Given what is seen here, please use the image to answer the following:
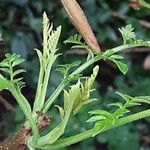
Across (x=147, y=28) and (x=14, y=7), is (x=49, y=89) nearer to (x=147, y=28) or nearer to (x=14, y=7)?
(x=14, y=7)

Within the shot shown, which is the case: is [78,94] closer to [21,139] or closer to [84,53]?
[21,139]

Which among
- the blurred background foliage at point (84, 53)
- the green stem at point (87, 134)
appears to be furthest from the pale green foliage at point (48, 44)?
the blurred background foliage at point (84, 53)

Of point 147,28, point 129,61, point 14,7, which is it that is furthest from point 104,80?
point 14,7

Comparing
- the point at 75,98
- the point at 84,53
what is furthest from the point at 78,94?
the point at 84,53

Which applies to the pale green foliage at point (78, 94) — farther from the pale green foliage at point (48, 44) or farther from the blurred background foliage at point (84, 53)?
the blurred background foliage at point (84, 53)

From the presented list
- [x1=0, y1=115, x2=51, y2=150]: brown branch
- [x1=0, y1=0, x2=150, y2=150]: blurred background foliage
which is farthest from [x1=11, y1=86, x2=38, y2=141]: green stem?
[x1=0, y1=0, x2=150, y2=150]: blurred background foliage

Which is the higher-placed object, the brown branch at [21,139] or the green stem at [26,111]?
the green stem at [26,111]

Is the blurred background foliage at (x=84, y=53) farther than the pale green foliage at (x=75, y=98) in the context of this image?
Yes

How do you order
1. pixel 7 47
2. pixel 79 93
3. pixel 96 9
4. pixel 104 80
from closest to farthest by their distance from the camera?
pixel 79 93 < pixel 7 47 < pixel 96 9 < pixel 104 80
